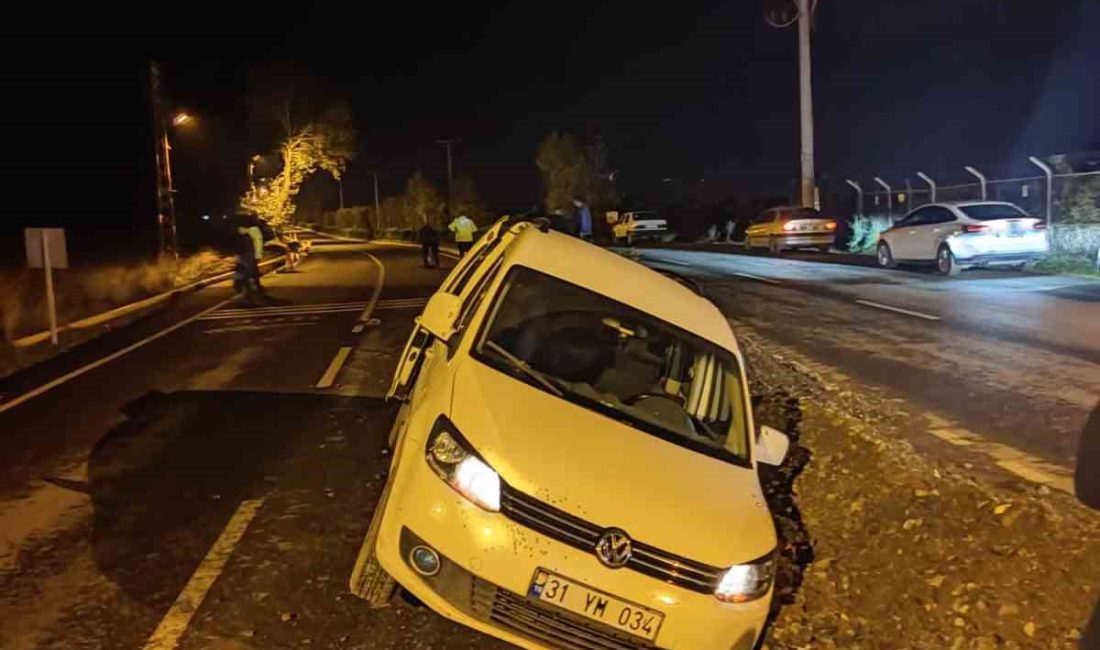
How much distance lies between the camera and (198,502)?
6527 mm

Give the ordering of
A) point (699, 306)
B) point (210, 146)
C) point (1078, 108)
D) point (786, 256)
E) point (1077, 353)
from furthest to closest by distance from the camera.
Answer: point (1078, 108), point (210, 146), point (786, 256), point (1077, 353), point (699, 306)

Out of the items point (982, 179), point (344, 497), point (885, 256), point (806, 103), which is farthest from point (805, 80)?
point (344, 497)

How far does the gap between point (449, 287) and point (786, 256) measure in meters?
24.7

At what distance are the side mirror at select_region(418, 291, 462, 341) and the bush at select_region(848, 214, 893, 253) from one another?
27.1 metres

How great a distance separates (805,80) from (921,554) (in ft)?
93.7

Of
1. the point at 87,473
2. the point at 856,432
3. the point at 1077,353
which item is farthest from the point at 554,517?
the point at 1077,353

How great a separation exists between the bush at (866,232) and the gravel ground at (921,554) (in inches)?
975

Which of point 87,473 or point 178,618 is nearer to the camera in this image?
point 178,618

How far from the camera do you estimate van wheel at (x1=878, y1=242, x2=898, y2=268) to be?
77.4 ft

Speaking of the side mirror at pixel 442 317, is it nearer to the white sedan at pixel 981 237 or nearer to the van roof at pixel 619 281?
the van roof at pixel 619 281

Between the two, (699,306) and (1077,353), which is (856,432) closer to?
(699,306)

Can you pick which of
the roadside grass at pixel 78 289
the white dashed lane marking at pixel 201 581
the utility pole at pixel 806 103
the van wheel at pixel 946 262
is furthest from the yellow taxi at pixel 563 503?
the utility pole at pixel 806 103

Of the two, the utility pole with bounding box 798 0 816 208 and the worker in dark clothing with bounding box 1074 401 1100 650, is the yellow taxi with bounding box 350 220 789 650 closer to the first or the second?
the worker in dark clothing with bounding box 1074 401 1100 650

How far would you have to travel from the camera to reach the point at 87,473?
7285mm
